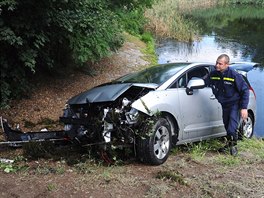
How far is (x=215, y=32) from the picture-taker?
31.0 meters

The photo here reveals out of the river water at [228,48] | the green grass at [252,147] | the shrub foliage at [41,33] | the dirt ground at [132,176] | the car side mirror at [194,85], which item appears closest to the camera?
the dirt ground at [132,176]

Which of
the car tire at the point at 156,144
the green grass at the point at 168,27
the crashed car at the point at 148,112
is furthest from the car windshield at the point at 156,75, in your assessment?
the green grass at the point at 168,27

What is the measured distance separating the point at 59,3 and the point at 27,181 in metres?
4.10

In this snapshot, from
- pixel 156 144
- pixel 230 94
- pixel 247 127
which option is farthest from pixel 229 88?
pixel 247 127

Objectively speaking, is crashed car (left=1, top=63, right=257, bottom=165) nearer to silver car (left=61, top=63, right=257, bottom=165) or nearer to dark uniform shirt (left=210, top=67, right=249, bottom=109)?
silver car (left=61, top=63, right=257, bottom=165)

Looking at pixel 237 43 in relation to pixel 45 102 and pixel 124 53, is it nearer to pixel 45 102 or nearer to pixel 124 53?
pixel 124 53

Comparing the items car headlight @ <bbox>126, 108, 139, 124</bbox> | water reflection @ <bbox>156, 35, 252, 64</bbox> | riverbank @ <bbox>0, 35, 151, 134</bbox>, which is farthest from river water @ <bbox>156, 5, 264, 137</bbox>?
car headlight @ <bbox>126, 108, 139, 124</bbox>

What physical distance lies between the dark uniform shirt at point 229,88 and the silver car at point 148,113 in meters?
0.29

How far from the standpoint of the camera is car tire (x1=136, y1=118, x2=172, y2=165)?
5.91 metres

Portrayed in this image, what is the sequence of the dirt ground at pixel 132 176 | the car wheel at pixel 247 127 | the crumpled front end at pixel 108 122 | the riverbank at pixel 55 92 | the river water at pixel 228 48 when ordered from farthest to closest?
the river water at pixel 228 48 → the riverbank at pixel 55 92 → the car wheel at pixel 247 127 → the crumpled front end at pixel 108 122 → the dirt ground at pixel 132 176

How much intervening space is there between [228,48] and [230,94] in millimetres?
18140

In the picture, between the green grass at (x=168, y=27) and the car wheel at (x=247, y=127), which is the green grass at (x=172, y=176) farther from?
the green grass at (x=168, y=27)

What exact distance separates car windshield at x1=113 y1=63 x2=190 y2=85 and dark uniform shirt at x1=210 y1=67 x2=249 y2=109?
0.67m

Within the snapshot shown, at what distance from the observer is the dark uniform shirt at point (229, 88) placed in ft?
22.4
